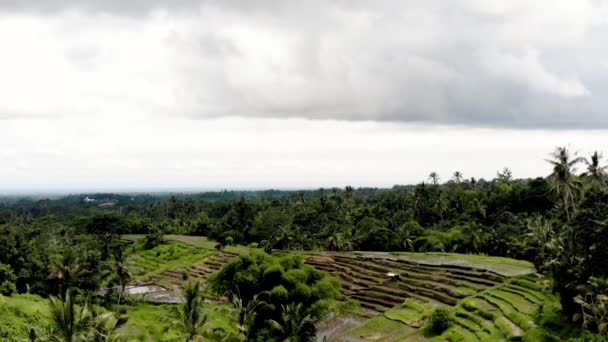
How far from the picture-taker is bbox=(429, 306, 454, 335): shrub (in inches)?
1319

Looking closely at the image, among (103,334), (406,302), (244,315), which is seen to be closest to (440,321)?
(406,302)

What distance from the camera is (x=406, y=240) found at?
6531 centimetres

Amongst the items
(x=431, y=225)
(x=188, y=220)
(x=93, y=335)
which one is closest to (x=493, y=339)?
(x=93, y=335)

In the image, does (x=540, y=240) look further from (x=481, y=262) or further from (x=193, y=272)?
(x=193, y=272)

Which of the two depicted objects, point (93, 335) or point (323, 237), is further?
point (323, 237)

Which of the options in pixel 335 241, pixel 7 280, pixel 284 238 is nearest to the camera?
pixel 7 280

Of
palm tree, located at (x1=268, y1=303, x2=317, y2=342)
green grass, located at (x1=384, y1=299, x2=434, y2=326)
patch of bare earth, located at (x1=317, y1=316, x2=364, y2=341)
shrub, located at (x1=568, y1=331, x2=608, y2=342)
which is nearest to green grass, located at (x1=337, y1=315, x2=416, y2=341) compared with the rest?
green grass, located at (x1=384, y1=299, x2=434, y2=326)

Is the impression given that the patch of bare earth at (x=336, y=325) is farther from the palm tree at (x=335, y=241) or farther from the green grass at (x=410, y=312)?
the palm tree at (x=335, y=241)

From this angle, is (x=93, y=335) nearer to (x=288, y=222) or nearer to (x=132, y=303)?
(x=132, y=303)

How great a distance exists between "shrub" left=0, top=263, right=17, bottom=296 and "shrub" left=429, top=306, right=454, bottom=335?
34.8 meters

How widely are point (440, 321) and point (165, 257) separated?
49.4 meters

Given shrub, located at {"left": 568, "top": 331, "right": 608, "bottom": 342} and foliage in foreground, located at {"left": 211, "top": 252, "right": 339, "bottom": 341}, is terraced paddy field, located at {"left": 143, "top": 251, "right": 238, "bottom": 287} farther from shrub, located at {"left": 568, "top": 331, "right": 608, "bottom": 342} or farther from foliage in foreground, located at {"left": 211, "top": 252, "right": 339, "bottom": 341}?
shrub, located at {"left": 568, "top": 331, "right": 608, "bottom": 342}

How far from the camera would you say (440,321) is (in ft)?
110

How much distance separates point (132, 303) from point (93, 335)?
29.9 metres
